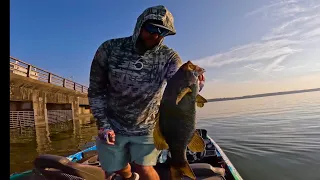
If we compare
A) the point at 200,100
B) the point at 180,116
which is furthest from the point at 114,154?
the point at 200,100

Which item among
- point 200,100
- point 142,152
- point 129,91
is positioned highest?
point 129,91

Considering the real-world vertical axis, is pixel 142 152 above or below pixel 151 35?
below

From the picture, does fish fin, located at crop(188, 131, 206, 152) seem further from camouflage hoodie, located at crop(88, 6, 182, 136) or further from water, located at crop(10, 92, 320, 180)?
water, located at crop(10, 92, 320, 180)

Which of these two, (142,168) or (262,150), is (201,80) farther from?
(262,150)

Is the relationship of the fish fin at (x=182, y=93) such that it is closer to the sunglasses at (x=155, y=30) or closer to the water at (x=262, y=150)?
the sunglasses at (x=155, y=30)

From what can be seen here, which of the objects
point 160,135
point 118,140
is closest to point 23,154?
point 118,140

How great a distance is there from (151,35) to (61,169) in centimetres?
243

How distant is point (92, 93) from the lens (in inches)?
135

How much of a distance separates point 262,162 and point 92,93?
910cm

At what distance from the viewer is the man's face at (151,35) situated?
3.07 m

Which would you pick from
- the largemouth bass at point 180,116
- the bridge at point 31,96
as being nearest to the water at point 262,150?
the bridge at point 31,96

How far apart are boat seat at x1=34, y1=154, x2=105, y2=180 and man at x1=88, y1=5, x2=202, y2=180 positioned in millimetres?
556

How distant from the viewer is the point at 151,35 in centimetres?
315
